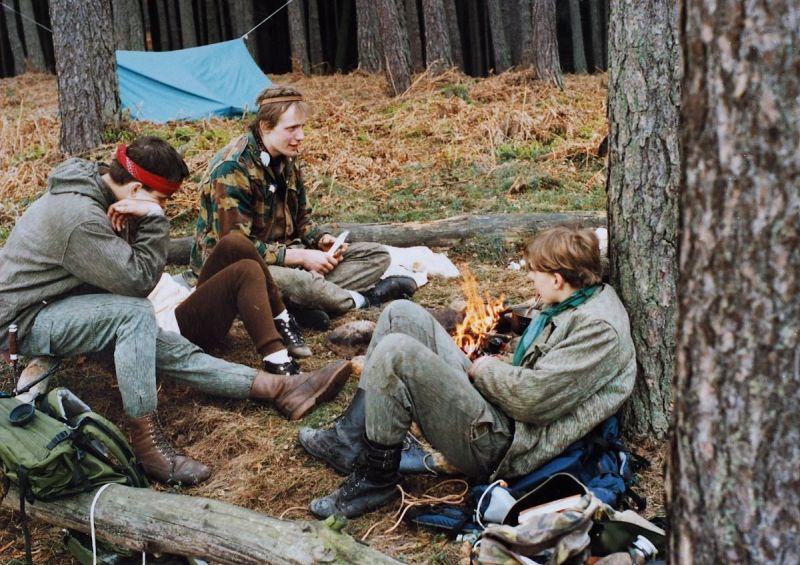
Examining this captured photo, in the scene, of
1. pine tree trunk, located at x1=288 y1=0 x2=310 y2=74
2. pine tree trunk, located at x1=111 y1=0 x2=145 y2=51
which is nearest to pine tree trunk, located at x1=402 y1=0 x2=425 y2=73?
pine tree trunk, located at x1=288 y1=0 x2=310 y2=74

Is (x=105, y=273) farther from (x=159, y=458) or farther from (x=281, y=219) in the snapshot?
(x=281, y=219)

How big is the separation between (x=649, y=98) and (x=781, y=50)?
6.52 ft

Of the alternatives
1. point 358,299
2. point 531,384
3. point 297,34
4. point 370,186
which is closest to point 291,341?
point 358,299

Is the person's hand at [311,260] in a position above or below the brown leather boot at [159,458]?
above

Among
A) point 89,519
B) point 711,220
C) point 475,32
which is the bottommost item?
point 89,519

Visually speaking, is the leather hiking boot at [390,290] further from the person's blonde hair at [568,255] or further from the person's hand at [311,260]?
the person's blonde hair at [568,255]

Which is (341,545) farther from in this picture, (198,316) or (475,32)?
(475,32)

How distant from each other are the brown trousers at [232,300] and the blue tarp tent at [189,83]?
5786mm

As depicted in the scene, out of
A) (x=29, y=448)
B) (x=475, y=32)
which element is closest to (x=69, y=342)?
(x=29, y=448)

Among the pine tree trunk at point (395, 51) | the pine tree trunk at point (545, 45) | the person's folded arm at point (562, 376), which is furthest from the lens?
the pine tree trunk at point (545, 45)

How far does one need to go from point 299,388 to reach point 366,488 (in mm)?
1016

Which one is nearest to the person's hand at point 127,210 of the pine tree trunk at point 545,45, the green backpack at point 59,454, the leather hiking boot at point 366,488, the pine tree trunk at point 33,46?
the green backpack at point 59,454

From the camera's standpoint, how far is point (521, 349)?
365 cm

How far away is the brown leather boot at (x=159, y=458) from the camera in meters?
4.05
